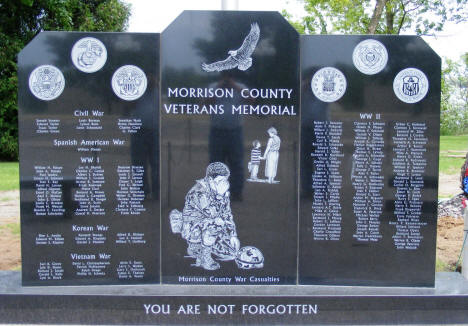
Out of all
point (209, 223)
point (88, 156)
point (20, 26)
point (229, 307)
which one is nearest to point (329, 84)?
point (209, 223)

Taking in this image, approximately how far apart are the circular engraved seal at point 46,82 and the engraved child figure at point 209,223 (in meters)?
1.65

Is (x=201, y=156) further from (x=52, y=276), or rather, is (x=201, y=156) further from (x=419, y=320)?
(x=419, y=320)

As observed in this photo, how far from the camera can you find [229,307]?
4375 mm

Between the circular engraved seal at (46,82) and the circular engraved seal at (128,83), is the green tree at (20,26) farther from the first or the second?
the circular engraved seal at (128,83)

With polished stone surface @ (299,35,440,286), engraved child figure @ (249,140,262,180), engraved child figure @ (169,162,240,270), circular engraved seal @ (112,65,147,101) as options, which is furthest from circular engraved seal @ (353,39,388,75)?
circular engraved seal @ (112,65,147,101)

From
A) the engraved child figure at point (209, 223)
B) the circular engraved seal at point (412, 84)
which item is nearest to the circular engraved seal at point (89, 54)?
the engraved child figure at point (209, 223)

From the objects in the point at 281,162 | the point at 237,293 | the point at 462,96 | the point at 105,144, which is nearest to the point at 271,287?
the point at 237,293

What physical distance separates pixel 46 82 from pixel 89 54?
1.65ft

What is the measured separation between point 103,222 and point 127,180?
0.49 m

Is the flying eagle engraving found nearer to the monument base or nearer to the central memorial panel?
the central memorial panel

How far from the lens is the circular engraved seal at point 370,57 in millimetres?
4582

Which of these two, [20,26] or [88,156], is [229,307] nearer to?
[88,156]

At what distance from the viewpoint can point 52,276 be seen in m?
4.62

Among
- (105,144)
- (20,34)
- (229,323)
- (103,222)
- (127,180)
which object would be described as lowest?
(229,323)
